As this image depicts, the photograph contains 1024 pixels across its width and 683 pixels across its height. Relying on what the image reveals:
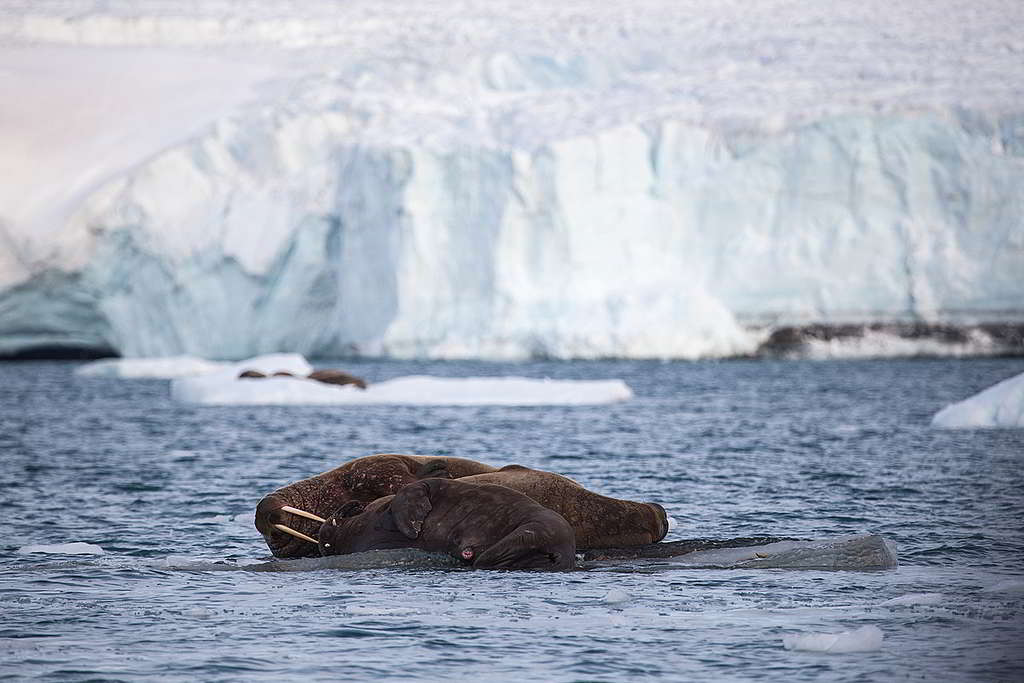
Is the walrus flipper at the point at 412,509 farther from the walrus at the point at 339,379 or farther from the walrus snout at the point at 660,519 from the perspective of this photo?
the walrus at the point at 339,379

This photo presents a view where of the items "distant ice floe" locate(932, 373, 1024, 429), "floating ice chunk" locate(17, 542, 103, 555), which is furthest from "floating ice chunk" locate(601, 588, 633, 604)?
"distant ice floe" locate(932, 373, 1024, 429)

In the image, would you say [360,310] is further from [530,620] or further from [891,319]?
[530,620]

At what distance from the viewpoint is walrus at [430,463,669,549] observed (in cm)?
918

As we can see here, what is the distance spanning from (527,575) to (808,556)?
174cm

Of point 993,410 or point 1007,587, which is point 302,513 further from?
point 993,410

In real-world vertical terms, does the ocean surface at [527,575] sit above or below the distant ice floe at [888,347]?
above

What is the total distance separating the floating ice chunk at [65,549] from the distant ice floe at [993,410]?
13653 millimetres

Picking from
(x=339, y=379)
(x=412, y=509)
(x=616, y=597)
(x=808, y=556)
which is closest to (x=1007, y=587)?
(x=808, y=556)

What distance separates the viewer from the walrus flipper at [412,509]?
8.82 m

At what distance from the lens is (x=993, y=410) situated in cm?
2023

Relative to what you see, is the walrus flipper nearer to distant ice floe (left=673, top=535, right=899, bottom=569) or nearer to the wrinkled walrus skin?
the wrinkled walrus skin

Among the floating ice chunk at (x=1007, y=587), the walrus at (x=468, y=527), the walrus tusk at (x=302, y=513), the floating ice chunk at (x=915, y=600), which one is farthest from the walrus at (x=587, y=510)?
the floating ice chunk at (x=1007, y=587)

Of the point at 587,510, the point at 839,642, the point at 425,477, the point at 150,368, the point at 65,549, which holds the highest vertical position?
the point at 425,477

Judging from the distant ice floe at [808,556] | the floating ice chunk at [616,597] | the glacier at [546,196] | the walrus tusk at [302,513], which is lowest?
the distant ice floe at [808,556]
